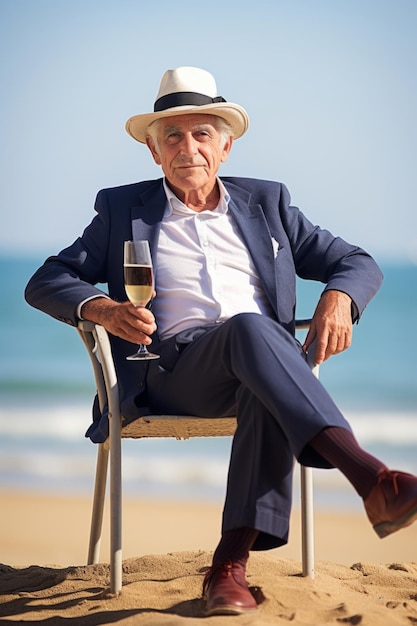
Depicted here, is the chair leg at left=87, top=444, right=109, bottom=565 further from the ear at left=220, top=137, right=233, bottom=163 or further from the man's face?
the ear at left=220, top=137, right=233, bottom=163

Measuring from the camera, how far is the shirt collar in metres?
3.61

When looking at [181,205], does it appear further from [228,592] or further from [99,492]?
[228,592]

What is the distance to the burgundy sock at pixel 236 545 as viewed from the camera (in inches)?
109

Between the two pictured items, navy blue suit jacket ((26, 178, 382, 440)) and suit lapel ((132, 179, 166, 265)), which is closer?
navy blue suit jacket ((26, 178, 382, 440))

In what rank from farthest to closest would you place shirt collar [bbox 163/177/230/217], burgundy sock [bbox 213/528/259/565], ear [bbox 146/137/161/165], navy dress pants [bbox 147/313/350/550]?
ear [bbox 146/137/161/165] → shirt collar [bbox 163/177/230/217] → burgundy sock [bbox 213/528/259/565] → navy dress pants [bbox 147/313/350/550]

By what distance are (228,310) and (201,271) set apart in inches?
6.9

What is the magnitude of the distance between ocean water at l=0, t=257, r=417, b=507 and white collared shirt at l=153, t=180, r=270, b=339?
352 cm

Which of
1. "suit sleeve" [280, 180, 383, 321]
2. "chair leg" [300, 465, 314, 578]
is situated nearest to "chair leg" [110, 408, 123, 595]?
"chair leg" [300, 465, 314, 578]

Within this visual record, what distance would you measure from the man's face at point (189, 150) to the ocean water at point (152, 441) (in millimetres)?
3613

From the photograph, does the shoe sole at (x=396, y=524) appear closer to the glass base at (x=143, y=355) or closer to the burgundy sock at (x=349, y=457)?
the burgundy sock at (x=349, y=457)

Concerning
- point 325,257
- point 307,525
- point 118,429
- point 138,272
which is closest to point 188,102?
point 325,257

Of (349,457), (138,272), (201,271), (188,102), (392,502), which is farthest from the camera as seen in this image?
(188,102)

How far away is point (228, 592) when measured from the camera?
2717 millimetres

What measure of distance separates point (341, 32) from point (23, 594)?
19.4 meters
